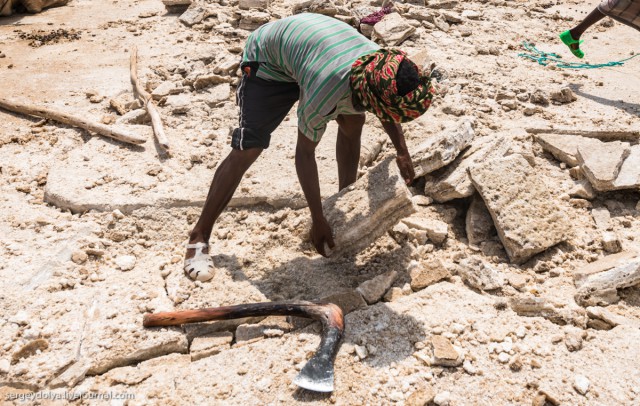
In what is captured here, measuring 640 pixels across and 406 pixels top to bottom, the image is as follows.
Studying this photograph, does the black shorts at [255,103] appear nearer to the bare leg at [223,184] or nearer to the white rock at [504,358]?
the bare leg at [223,184]

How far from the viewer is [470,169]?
2973 millimetres

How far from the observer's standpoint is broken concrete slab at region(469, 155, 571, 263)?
2.77m

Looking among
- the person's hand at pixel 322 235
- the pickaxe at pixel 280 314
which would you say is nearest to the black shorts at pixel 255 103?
the person's hand at pixel 322 235

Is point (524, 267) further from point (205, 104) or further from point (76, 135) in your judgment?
point (76, 135)

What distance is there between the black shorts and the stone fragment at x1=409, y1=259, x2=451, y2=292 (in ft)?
3.83

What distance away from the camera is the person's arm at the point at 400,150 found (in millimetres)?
2646

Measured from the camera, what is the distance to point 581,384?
1.99 m

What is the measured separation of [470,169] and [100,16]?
659cm

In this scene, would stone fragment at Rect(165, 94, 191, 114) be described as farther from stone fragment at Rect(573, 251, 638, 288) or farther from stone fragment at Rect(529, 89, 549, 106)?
stone fragment at Rect(573, 251, 638, 288)

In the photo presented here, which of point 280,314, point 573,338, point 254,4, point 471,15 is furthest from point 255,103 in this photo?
point 471,15

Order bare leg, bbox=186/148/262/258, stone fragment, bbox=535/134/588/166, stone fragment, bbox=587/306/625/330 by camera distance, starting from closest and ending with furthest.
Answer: stone fragment, bbox=587/306/625/330 < bare leg, bbox=186/148/262/258 < stone fragment, bbox=535/134/588/166

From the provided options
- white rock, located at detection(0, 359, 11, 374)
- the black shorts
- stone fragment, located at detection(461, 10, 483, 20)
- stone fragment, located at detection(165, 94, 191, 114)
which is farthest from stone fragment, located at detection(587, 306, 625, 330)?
stone fragment, located at detection(461, 10, 483, 20)

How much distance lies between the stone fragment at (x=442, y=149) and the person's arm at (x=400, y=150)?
361mm

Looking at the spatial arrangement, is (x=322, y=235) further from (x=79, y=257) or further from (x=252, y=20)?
(x=252, y=20)
